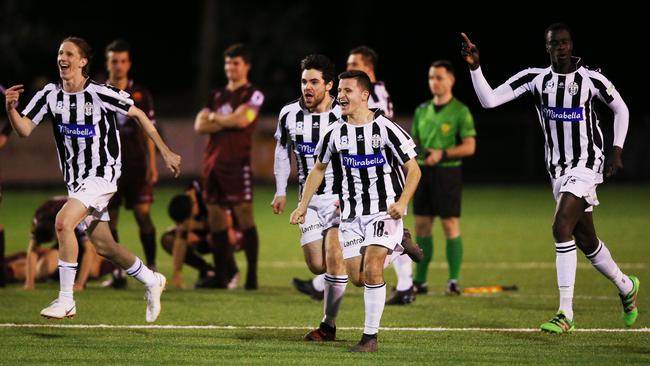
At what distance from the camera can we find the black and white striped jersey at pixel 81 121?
8.98m

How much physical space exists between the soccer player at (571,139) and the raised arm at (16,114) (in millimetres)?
3389

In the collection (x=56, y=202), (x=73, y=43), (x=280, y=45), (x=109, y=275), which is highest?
(x=280, y=45)

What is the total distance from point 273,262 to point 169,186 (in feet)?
47.2

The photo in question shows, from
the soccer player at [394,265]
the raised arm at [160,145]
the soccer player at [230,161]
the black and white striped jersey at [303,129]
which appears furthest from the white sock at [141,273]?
the soccer player at [230,161]

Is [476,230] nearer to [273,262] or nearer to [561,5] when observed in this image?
[273,262]

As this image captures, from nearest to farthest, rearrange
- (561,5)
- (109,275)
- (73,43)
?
(73,43) → (109,275) → (561,5)

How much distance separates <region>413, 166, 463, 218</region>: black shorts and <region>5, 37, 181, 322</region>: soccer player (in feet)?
10.8

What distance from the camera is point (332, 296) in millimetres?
8508

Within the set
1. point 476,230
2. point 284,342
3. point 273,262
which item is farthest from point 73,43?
point 476,230

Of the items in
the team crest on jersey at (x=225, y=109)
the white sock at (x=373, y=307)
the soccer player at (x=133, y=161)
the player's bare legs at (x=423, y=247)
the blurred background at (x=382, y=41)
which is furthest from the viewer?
the blurred background at (x=382, y=41)

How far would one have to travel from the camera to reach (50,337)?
28.3ft

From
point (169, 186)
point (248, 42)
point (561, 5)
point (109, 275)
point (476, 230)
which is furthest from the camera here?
point (248, 42)

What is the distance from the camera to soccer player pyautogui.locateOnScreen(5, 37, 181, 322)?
886cm

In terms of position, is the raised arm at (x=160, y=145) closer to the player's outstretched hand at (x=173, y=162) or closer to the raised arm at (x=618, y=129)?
the player's outstretched hand at (x=173, y=162)
